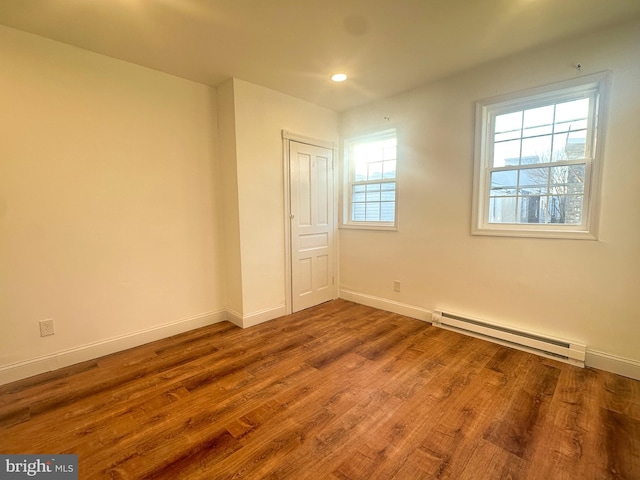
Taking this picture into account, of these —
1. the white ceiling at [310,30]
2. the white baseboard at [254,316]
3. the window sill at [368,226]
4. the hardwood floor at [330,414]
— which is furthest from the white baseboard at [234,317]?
the white ceiling at [310,30]

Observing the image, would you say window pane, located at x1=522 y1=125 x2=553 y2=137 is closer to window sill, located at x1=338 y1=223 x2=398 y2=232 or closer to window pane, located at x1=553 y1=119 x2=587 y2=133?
window pane, located at x1=553 y1=119 x2=587 y2=133

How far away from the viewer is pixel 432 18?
2.03m

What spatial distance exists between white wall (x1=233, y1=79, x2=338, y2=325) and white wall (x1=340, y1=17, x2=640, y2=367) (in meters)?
1.04

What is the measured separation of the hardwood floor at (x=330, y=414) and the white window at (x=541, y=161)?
3.86 feet

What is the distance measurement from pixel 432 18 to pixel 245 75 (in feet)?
5.72

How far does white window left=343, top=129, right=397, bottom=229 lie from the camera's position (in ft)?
11.9

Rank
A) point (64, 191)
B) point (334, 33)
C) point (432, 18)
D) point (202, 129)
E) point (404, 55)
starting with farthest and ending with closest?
point (202, 129)
point (404, 55)
point (64, 191)
point (334, 33)
point (432, 18)

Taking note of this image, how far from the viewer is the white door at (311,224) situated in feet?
11.7

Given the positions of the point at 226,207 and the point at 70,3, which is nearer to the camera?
the point at 70,3

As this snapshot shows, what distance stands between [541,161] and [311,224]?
2.42 metres

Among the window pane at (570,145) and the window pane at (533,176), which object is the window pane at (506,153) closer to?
the window pane at (533,176)

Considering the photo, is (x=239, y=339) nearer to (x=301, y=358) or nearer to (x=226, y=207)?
(x=301, y=358)

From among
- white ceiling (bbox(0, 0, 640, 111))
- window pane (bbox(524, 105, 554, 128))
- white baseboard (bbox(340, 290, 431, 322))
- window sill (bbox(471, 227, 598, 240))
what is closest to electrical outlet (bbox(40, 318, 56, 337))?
white ceiling (bbox(0, 0, 640, 111))

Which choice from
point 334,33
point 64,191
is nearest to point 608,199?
point 334,33
